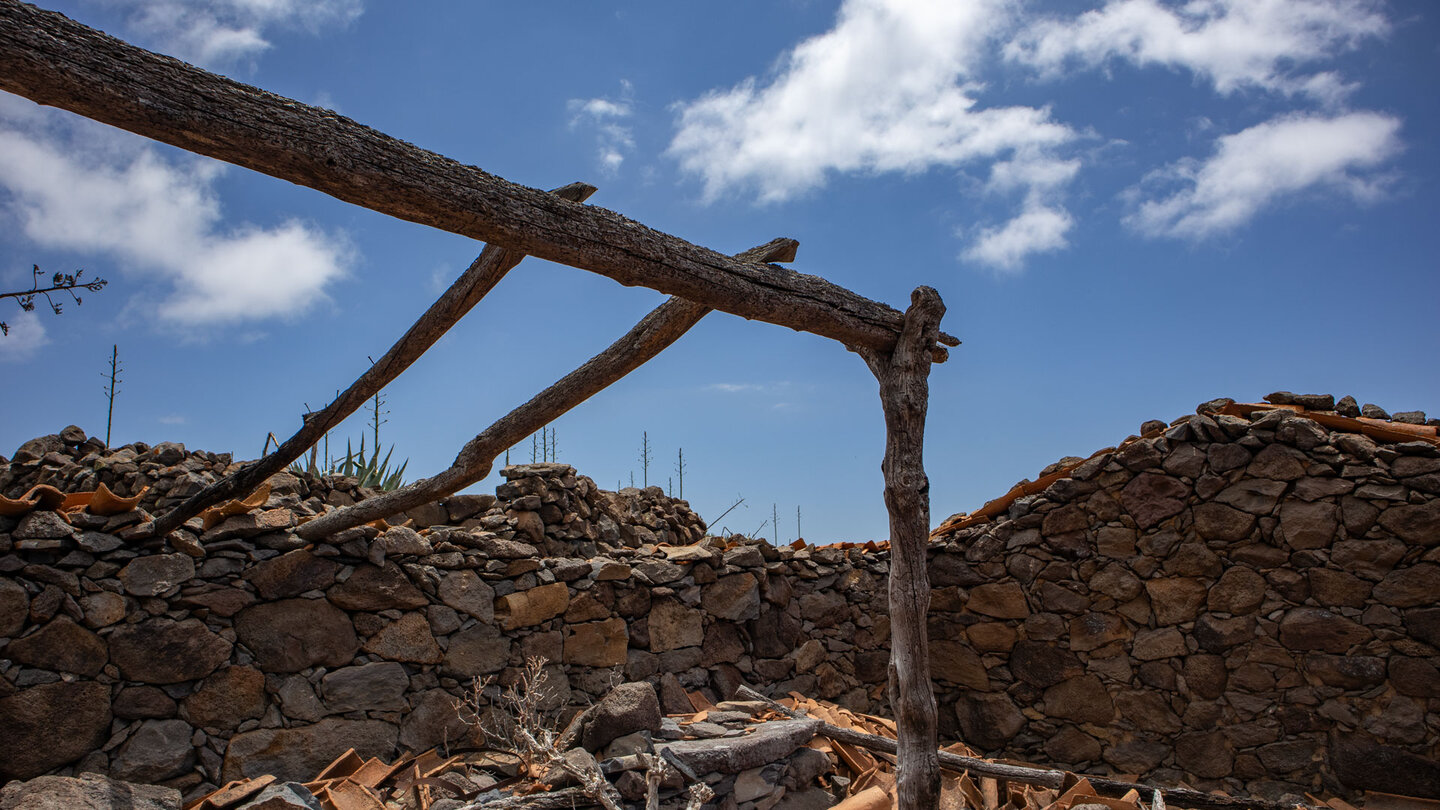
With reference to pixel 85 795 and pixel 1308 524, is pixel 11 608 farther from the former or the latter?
pixel 1308 524

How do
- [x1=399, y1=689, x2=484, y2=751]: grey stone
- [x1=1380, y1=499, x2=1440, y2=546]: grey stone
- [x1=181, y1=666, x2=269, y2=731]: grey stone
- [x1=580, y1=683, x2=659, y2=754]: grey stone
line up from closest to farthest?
[x1=181, y1=666, x2=269, y2=731]: grey stone
[x1=580, y1=683, x2=659, y2=754]: grey stone
[x1=399, y1=689, x2=484, y2=751]: grey stone
[x1=1380, y1=499, x2=1440, y2=546]: grey stone

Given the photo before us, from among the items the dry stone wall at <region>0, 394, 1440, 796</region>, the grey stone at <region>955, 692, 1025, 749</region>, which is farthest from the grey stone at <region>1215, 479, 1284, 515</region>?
the grey stone at <region>955, 692, 1025, 749</region>

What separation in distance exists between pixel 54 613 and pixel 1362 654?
8198 millimetres

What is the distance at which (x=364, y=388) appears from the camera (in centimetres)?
434

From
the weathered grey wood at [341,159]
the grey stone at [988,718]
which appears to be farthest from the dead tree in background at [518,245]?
the grey stone at [988,718]

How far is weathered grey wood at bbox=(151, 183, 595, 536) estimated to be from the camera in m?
4.13

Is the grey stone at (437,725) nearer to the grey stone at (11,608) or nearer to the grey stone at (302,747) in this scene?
the grey stone at (302,747)

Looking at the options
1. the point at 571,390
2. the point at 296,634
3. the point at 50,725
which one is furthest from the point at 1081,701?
the point at 50,725

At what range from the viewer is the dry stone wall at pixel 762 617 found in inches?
170

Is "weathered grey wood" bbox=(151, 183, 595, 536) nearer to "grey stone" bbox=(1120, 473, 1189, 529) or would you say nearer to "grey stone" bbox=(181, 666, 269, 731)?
"grey stone" bbox=(181, 666, 269, 731)

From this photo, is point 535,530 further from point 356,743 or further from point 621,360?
point 621,360

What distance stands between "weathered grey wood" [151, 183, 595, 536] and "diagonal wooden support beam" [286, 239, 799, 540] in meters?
0.54

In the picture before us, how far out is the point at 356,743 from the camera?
476 cm

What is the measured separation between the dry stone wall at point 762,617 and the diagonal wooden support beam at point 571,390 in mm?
858
